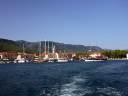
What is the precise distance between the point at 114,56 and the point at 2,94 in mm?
157889

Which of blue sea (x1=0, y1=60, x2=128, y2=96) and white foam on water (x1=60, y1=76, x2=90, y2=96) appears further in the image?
blue sea (x1=0, y1=60, x2=128, y2=96)

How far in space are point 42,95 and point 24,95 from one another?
1.83m

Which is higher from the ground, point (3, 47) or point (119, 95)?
point (3, 47)

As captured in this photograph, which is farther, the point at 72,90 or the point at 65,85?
the point at 65,85

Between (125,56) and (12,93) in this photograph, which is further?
(125,56)

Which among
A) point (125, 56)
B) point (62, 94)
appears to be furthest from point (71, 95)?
point (125, 56)

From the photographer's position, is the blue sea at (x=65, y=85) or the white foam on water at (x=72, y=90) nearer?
the white foam on water at (x=72, y=90)

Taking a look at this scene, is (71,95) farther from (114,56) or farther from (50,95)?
(114,56)

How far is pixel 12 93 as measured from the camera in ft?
54.5

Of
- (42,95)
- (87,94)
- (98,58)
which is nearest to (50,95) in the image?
(42,95)

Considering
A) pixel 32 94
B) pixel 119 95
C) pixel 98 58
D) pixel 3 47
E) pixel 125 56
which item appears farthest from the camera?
pixel 3 47

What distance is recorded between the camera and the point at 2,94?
53.2 ft

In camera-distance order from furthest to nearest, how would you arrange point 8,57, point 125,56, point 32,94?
point 125,56 → point 8,57 → point 32,94

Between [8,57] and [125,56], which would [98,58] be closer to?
[125,56]
